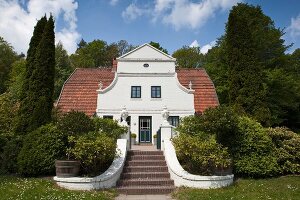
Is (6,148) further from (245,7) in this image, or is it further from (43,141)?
(245,7)

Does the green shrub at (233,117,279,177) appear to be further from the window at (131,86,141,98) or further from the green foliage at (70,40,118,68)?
the green foliage at (70,40,118,68)

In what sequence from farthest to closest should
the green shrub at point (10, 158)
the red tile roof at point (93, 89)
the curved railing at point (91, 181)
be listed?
the red tile roof at point (93, 89) → the green shrub at point (10, 158) → the curved railing at point (91, 181)

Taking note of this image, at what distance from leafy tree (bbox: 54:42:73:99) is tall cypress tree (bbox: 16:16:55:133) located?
25.4 metres

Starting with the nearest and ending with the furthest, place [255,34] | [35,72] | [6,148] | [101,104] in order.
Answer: [6,148] < [35,72] < [101,104] < [255,34]

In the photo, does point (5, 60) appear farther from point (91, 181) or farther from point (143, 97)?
point (91, 181)

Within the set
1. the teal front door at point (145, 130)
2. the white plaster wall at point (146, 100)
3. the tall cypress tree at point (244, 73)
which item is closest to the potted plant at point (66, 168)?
the tall cypress tree at point (244, 73)

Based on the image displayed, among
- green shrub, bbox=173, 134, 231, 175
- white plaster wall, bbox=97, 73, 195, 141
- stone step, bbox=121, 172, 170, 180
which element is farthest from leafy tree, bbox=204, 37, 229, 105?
stone step, bbox=121, 172, 170, 180

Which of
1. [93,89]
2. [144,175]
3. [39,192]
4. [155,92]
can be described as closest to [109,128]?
[144,175]

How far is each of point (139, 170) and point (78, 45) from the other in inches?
2352

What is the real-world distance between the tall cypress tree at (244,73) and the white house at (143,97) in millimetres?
7863

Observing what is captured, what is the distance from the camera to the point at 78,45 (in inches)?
2726

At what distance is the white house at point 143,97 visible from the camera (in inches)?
1041

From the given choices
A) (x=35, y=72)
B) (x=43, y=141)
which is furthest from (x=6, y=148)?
(x=35, y=72)

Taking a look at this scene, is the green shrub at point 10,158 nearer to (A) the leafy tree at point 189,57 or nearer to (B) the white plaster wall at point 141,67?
(B) the white plaster wall at point 141,67
